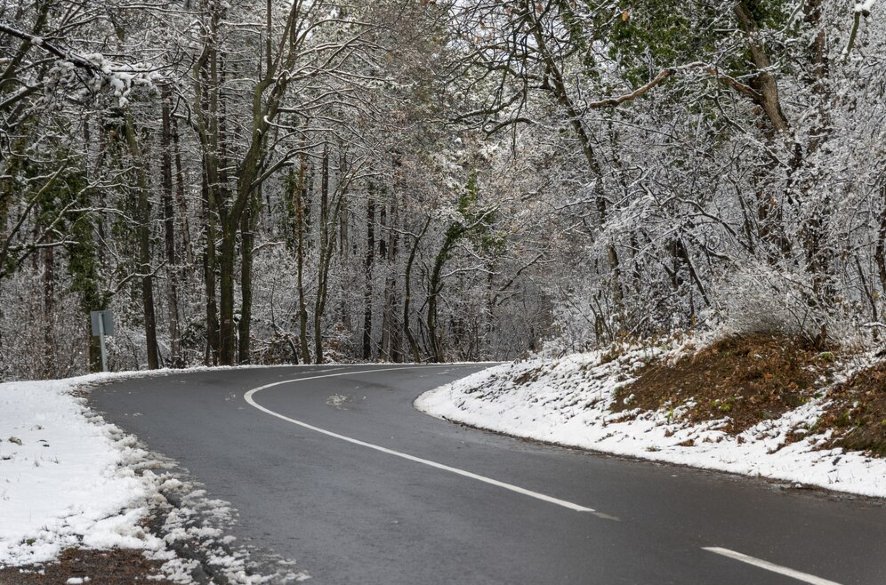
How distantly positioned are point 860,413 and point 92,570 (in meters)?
7.50

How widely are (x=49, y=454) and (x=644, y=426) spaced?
23.9 feet

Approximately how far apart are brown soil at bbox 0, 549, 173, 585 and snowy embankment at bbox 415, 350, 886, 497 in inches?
232

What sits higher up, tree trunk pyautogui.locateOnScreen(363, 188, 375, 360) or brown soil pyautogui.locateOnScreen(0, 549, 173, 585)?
tree trunk pyautogui.locateOnScreen(363, 188, 375, 360)

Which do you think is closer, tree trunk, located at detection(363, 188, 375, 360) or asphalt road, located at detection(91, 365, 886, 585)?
asphalt road, located at detection(91, 365, 886, 585)

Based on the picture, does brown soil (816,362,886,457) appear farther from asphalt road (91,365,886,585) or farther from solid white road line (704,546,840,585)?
solid white road line (704,546,840,585)

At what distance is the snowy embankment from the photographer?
8664mm

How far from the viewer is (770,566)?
549cm

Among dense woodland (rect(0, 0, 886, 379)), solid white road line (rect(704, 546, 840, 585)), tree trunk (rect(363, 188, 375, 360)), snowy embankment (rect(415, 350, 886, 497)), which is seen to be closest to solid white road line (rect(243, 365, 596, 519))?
solid white road line (rect(704, 546, 840, 585))

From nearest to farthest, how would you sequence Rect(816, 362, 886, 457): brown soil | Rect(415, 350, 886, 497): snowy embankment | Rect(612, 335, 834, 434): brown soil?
Rect(415, 350, 886, 497): snowy embankment < Rect(816, 362, 886, 457): brown soil < Rect(612, 335, 834, 434): brown soil

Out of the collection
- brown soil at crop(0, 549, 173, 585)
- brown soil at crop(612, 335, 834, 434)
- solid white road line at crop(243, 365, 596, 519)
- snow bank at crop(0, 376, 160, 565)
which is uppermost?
brown soil at crop(612, 335, 834, 434)

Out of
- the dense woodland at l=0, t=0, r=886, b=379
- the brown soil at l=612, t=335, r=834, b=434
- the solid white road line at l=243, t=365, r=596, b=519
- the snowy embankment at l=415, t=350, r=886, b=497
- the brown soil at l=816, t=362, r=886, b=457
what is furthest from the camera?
the dense woodland at l=0, t=0, r=886, b=379

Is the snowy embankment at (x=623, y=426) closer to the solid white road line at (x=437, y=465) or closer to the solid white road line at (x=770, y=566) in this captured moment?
the solid white road line at (x=437, y=465)

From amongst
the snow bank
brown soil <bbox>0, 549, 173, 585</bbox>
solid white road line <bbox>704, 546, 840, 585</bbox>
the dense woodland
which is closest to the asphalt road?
solid white road line <bbox>704, 546, 840, 585</bbox>

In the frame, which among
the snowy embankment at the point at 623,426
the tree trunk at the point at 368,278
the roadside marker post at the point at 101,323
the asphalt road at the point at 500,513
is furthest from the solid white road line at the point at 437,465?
the tree trunk at the point at 368,278
